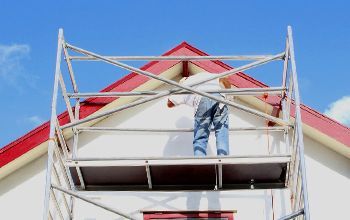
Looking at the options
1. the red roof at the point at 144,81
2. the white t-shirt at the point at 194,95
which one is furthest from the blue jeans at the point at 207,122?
the red roof at the point at 144,81

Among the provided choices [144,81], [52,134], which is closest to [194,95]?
[144,81]

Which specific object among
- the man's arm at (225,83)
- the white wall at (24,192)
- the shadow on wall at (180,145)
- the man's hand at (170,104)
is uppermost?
the man's arm at (225,83)

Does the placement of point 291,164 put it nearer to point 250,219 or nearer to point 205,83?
point 250,219

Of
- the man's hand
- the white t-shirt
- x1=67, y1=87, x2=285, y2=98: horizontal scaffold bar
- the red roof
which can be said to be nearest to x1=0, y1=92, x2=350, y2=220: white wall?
the red roof

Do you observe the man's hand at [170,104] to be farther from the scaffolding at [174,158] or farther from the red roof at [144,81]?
the red roof at [144,81]

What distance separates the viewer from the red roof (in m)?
11.6

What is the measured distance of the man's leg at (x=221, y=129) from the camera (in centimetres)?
1101

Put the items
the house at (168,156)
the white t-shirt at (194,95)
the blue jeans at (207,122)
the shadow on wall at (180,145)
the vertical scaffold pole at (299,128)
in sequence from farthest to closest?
the shadow on wall at (180,145) → the white t-shirt at (194,95) → the house at (168,156) → the blue jeans at (207,122) → the vertical scaffold pole at (299,128)

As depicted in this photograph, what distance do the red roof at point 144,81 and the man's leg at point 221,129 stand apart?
117cm

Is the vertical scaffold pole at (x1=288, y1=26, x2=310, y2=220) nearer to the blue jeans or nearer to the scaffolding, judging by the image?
the scaffolding

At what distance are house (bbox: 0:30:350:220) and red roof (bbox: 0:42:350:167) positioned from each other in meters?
0.02

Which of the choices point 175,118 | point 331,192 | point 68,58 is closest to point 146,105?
point 175,118

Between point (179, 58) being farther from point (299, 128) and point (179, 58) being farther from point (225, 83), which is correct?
point (299, 128)

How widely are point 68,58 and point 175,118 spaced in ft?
6.29
